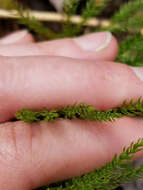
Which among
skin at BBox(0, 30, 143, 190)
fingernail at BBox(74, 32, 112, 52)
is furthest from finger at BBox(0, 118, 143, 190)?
fingernail at BBox(74, 32, 112, 52)

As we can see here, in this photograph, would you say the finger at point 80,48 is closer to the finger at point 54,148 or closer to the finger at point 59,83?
the finger at point 59,83

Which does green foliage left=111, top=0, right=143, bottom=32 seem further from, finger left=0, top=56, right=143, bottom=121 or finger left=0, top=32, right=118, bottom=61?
finger left=0, top=56, right=143, bottom=121

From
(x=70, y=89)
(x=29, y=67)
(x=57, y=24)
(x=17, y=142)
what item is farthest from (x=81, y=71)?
(x=57, y=24)

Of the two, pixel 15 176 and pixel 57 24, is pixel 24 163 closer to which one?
pixel 15 176

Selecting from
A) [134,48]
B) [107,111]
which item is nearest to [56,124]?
[107,111]

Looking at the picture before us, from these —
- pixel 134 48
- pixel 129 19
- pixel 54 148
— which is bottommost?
pixel 54 148

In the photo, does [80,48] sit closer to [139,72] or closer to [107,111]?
[139,72]
